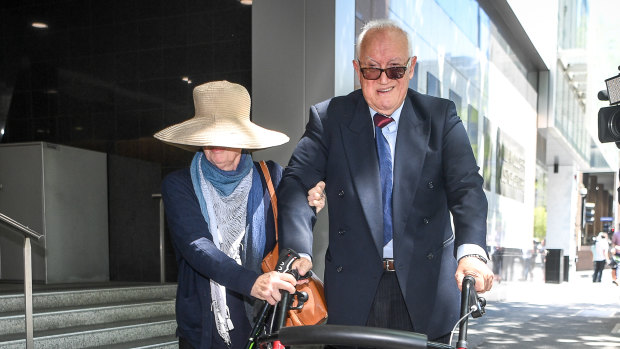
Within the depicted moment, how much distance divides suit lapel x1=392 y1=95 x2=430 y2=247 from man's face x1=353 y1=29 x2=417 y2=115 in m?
0.06

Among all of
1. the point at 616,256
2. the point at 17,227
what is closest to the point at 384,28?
the point at 17,227

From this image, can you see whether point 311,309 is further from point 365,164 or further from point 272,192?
point 272,192

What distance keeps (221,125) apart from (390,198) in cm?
83

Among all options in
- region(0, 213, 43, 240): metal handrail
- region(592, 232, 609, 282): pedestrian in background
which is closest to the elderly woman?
region(0, 213, 43, 240): metal handrail

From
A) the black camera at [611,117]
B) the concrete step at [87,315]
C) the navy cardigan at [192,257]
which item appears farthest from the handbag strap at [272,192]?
the black camera at [611,117]

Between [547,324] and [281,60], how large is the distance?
5565 millimetres

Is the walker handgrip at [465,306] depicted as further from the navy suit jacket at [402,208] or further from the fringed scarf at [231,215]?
the fringed scarf at [231,215]

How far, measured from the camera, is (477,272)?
151 centimetres

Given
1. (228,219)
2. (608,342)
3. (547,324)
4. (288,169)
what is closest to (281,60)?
(228,219)

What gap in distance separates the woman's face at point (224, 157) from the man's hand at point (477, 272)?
1067 millimetres

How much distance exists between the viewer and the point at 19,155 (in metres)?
6.95

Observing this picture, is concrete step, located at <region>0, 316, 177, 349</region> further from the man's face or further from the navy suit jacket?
the man's face

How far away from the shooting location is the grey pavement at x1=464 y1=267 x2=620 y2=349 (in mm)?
6754

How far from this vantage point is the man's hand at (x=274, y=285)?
4.77 feet
